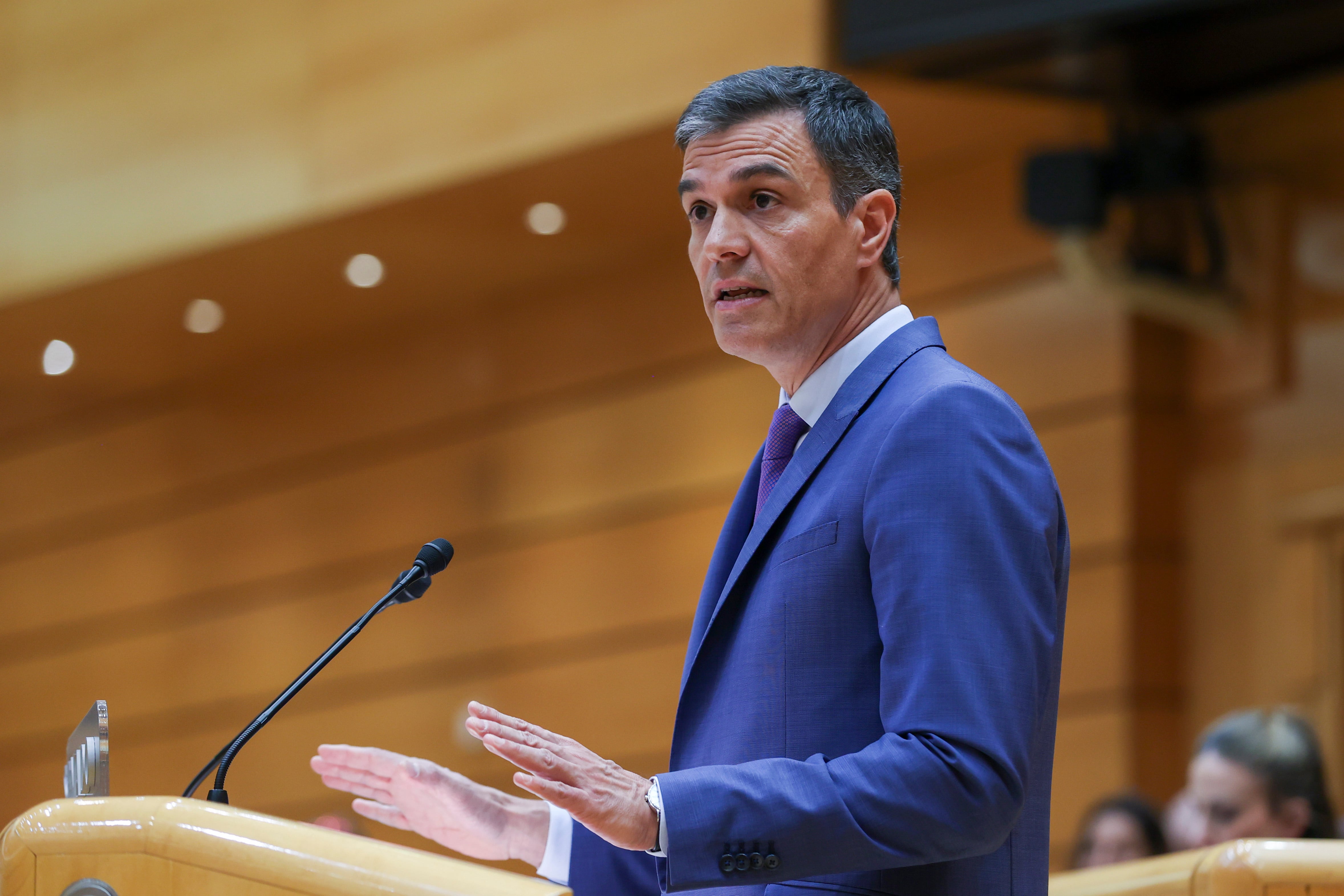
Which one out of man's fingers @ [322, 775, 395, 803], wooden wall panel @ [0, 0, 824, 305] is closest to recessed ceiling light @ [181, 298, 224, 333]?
wooden wall panel @ [0, 0, 824, 305]

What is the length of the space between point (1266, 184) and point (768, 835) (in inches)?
150

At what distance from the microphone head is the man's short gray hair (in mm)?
512

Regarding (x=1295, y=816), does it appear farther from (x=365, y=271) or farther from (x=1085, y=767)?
(x=365, y=271)

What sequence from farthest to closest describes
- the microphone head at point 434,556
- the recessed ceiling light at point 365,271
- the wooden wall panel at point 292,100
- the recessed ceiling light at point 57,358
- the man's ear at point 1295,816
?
the recessed ceiling light at point 57,358
the recessed ceiling light at point 365,271
the wooden wall panel at point 292,100
the man's ear at point 1295,816
the microphone head at point 434,556

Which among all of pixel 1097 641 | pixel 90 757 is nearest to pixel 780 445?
pixel 90 757

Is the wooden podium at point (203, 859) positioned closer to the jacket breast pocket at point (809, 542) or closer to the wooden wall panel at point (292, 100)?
the jacket breast pocket at point (809, 542)

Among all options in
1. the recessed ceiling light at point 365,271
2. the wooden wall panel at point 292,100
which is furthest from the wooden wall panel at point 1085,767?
A: the recessed ceiling light at point 365,271

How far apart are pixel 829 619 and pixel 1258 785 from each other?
2.19m

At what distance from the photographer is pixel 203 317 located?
6.21 meters

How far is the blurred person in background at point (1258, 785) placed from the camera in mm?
3283

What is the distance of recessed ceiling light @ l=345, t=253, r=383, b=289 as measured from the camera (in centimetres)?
565

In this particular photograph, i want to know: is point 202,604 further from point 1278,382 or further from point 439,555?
point 439,555

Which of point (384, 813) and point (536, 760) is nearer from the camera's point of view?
point (536, 760)

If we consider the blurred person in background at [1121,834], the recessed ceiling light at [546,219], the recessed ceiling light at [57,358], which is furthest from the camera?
the recessed ceiling light at [57,358]
